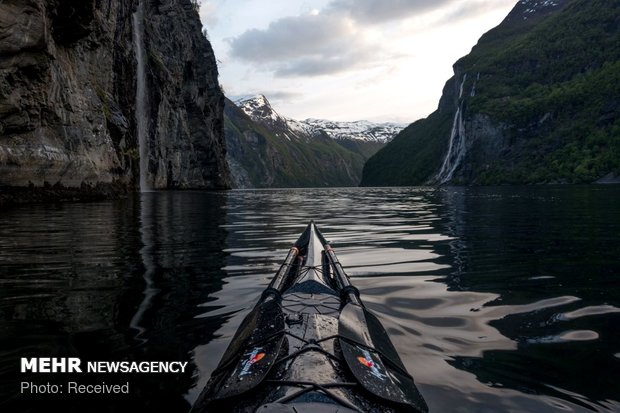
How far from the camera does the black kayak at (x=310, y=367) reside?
9.05 feet

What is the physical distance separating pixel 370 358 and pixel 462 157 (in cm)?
14107

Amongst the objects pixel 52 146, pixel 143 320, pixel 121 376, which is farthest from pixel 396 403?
pixel 52 146

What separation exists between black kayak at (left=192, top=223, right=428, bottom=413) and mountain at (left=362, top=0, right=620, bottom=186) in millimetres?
102633

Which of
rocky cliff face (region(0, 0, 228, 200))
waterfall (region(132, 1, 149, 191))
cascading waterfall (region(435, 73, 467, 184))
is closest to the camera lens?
rocky cliff face (region(0, 0, 228, 200))

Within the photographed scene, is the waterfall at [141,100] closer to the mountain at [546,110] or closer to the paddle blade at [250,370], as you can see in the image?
the paddle blade at [250,370]

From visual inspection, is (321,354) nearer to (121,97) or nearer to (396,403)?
(396,403)

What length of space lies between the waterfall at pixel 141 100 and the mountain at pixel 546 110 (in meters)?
86.0

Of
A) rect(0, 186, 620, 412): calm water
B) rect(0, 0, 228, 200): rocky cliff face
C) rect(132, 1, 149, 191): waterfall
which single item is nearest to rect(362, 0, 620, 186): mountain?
rect(132, 1, 149, 191): waterfall

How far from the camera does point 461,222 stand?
717 inches

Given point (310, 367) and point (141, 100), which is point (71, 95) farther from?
point (141, 100)

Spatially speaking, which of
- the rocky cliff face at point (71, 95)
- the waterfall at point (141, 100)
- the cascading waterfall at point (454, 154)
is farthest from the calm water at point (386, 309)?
the cascading waterfall at point (454, 154)

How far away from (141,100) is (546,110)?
384ft

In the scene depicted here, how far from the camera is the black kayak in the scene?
276 cm

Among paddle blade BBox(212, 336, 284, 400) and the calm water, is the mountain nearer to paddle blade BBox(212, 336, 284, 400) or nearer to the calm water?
the calm water
